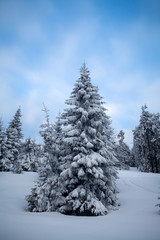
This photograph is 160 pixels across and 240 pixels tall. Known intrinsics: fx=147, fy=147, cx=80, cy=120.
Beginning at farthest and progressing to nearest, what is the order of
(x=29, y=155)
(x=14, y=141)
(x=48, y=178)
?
(x=29, y=155), (x=14, y=141), (x=48, y=178)

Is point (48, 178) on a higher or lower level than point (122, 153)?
lower

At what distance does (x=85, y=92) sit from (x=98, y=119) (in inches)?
99.6

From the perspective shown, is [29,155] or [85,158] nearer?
[85,158]

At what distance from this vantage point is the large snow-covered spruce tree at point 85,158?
1009 cm

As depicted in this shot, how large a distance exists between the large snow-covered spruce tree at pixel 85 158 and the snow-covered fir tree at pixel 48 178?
26.7 inches

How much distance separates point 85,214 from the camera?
10.3m

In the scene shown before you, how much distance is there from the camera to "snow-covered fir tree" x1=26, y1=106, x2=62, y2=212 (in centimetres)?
1073

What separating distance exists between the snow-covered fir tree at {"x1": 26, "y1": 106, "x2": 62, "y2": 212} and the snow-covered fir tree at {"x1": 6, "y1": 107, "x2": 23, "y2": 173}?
18543 millimetres

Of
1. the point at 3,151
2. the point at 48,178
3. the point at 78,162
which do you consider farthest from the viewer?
the point at 3,151

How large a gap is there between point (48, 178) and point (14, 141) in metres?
22.0

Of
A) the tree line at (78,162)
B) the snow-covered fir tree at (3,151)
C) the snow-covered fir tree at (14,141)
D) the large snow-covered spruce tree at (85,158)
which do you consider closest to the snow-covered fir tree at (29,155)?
the snow-covered fir tree at (14,141)

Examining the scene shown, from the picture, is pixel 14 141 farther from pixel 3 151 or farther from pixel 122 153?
pixel 122 153

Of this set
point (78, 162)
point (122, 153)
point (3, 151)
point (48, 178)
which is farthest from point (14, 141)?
point (122, 153)

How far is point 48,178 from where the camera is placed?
36.9 feet
